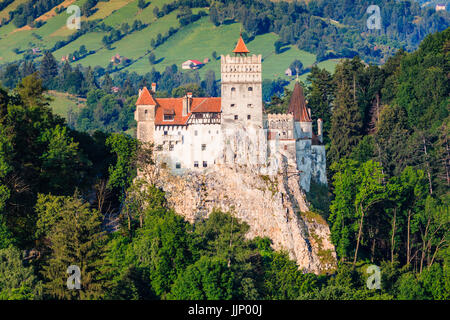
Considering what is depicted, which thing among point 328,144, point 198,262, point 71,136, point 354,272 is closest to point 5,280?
point 198,262

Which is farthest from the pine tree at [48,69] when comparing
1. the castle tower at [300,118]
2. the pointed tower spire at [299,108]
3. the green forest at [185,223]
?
the castle tower at [300,118]

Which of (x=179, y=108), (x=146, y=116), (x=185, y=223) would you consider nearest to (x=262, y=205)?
(x=185, y=223)

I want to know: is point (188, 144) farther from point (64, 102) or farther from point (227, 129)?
point (64, 102)

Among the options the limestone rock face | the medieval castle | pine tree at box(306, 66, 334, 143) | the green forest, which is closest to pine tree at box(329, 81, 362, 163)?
the green forest

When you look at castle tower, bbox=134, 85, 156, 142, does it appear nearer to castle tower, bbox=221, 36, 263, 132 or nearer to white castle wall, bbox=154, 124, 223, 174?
white castle wall, bbox=154, 124, 223, 174
